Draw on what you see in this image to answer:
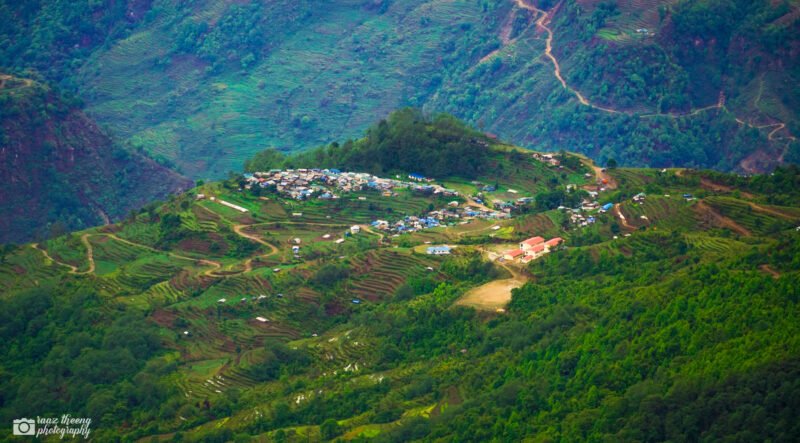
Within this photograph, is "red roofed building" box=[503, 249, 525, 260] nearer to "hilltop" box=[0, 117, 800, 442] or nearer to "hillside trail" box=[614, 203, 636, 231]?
"hilltop" box=[0, 117, 800, 442]

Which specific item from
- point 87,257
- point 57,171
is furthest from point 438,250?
point 57,171

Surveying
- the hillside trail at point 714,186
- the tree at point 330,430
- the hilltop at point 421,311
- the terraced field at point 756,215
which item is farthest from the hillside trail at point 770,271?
the tree at point 330,430

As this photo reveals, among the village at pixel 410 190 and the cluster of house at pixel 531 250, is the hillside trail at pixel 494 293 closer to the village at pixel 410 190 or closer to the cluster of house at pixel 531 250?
the cluster of house at pixel 531 250

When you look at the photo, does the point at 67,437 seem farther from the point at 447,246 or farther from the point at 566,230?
the point at 566,230

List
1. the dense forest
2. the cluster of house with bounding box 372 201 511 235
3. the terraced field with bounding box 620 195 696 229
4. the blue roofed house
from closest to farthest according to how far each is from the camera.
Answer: the terraced field with bounding box 620 195 696 229, the blue roofed house, the cluster of house with bounding box 372 201 511 235, the dense forest

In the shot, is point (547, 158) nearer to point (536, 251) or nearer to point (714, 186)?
point (714, 186)

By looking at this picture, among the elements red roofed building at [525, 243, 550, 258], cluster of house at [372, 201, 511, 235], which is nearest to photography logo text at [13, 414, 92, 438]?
cluster of house at [372, 201, 511, 235]
